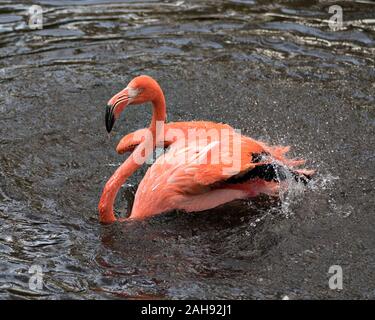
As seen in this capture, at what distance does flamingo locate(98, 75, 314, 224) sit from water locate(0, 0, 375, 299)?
135 millimetres

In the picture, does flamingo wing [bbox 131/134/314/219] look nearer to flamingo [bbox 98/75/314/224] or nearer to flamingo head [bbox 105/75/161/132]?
flamingo [bbox 98/75/314/224]

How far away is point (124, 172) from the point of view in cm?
629

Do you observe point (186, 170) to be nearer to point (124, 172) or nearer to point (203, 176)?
point (203, 176)

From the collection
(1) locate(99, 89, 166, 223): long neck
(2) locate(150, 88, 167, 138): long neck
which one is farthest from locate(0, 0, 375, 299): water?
(2) locate(150, 88, 167, 138): long neck

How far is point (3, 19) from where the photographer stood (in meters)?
9.95

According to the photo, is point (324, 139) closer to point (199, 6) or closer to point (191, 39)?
point (191, 39)

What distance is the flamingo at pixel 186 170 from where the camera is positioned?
19.8 ft

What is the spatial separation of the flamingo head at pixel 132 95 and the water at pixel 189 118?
2.95 feet

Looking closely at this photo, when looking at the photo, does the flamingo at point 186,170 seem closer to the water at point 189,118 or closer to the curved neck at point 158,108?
the curved neck at point 158,108

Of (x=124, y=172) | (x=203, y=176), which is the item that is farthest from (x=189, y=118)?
(x=203, y=176)

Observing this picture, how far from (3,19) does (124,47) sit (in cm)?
169

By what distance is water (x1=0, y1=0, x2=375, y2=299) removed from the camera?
5.64 meters

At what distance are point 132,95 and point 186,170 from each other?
705 mm

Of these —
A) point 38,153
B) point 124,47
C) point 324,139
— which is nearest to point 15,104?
point 38,153
